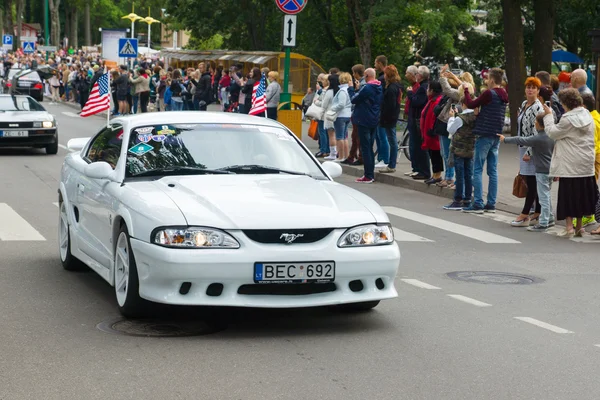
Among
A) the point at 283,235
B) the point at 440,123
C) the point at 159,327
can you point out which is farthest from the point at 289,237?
the point at 440,123

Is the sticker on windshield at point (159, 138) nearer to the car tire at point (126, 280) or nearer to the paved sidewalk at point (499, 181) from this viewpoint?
the car tire at point (126, 280)

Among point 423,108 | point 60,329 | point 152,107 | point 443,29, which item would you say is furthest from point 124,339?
point 152,107

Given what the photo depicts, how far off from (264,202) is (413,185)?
472 inches

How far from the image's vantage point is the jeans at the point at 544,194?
1424 centimetres

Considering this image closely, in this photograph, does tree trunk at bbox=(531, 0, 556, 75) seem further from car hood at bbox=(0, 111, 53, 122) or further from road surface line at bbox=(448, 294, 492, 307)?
road surface line at bbox=(448, 294, 492, 307)

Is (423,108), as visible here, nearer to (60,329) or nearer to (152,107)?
(60,329)

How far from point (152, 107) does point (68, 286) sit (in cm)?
3753

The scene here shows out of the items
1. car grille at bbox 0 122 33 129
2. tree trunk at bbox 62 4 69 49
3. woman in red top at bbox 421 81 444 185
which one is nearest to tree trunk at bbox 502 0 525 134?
woman in red top at bbox 421 81 444 185

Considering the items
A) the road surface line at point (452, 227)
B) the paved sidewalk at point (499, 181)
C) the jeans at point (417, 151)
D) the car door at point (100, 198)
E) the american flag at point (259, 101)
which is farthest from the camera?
the american flag at point (259, 101)

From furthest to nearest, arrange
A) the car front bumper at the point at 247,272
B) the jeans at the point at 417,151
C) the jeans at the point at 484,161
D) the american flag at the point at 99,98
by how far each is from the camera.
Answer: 1. the american flag at the point at 99,98
2. the jeans at the point at 417,151
3. the jeans at the point at 484,161
4. the car front bumper at the point at 247,272

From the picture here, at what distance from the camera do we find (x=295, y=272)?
7.42 m

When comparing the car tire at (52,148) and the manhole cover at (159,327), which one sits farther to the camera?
the car tire at (52,148)

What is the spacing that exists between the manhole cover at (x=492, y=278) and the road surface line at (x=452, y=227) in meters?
2.59

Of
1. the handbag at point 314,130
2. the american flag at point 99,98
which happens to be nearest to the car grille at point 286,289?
the handbag at point 314,130
